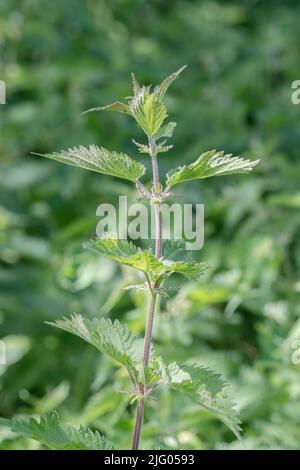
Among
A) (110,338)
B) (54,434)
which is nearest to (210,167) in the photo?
(110,338)

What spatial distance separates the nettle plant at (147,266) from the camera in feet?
3.24

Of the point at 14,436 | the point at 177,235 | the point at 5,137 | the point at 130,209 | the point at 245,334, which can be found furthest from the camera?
the point at 5,137

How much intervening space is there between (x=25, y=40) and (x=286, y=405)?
146 cm

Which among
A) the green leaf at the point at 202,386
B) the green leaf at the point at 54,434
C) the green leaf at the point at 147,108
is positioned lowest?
the green leaf at the point at 54,434

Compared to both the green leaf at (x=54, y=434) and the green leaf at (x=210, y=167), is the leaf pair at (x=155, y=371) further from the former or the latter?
the green leaf at (x=210, y=167)

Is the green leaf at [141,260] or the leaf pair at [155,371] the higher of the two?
the green leaf at [141,260]

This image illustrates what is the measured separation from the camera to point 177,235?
74.0 inches

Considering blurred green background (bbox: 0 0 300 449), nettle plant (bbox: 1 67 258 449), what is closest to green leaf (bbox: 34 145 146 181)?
nettle plant (bbox: 1 67 258 449)

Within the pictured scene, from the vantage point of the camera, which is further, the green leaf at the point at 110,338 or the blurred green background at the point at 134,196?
the blurred green background at the point at 134,196

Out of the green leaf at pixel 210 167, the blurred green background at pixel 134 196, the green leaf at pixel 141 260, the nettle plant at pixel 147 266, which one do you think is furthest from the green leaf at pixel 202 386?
the blurred green background at pixel 134 196

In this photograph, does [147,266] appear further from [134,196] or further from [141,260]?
[134,196]

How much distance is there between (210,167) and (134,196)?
1.10 m
